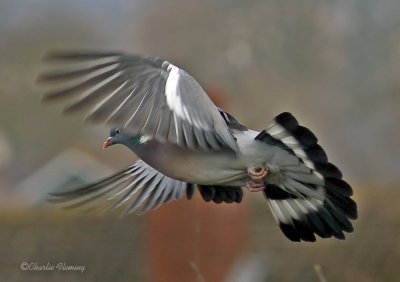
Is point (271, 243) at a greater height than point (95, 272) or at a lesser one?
greater

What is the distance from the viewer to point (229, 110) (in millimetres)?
7734

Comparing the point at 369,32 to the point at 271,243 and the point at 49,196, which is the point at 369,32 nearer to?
the point at 271,243

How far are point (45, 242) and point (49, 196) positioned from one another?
10.8 ft

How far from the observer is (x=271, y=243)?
8141 mm

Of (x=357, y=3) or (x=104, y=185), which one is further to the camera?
(x=357, y=3)

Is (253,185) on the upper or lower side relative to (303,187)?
lower

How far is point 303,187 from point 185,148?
0.56 m

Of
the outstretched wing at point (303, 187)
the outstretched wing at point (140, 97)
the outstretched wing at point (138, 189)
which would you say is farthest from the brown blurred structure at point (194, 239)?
the outstretched wing at point (140, 97)

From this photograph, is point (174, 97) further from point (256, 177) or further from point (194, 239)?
point (194, 239)

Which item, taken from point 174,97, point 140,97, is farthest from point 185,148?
point 140,97

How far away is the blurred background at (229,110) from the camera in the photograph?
695 centimetres

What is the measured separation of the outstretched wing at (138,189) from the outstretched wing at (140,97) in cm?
58

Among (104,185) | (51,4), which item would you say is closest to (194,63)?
(51,4)

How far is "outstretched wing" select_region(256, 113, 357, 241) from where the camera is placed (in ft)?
14.7
